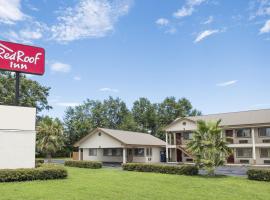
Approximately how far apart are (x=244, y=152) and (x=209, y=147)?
57.2 feet

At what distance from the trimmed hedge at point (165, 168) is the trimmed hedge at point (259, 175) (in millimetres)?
5230

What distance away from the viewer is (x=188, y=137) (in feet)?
164

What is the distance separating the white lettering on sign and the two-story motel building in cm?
2549

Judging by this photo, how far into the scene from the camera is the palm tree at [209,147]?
29.4 meters

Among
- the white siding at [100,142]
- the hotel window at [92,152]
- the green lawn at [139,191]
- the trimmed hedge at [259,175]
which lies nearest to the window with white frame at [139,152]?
the white siding at [100,142]

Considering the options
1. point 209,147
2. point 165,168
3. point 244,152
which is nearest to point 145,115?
point 244,152

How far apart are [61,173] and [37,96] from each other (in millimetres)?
47649

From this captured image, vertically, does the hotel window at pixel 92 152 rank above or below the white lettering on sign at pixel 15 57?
Answer: below

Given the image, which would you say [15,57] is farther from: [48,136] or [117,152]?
[117,152]

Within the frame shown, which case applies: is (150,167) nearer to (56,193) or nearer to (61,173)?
(61,173)

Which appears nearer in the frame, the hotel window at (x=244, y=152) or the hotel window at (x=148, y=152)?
the hotel window at (x=244, y=152)

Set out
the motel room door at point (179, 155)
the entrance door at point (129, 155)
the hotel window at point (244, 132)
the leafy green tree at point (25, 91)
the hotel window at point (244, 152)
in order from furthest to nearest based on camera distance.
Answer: the leafy green tree at point (25, 91)
the motel room door at point (179, 155)
the entrance door at point (129, 155)
the hotel window at point (244, 132)
the hotel window at point (244, 152)

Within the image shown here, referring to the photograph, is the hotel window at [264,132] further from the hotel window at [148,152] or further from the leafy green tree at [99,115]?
the leafy green tree at [99,115]

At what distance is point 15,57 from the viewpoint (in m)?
27.0
